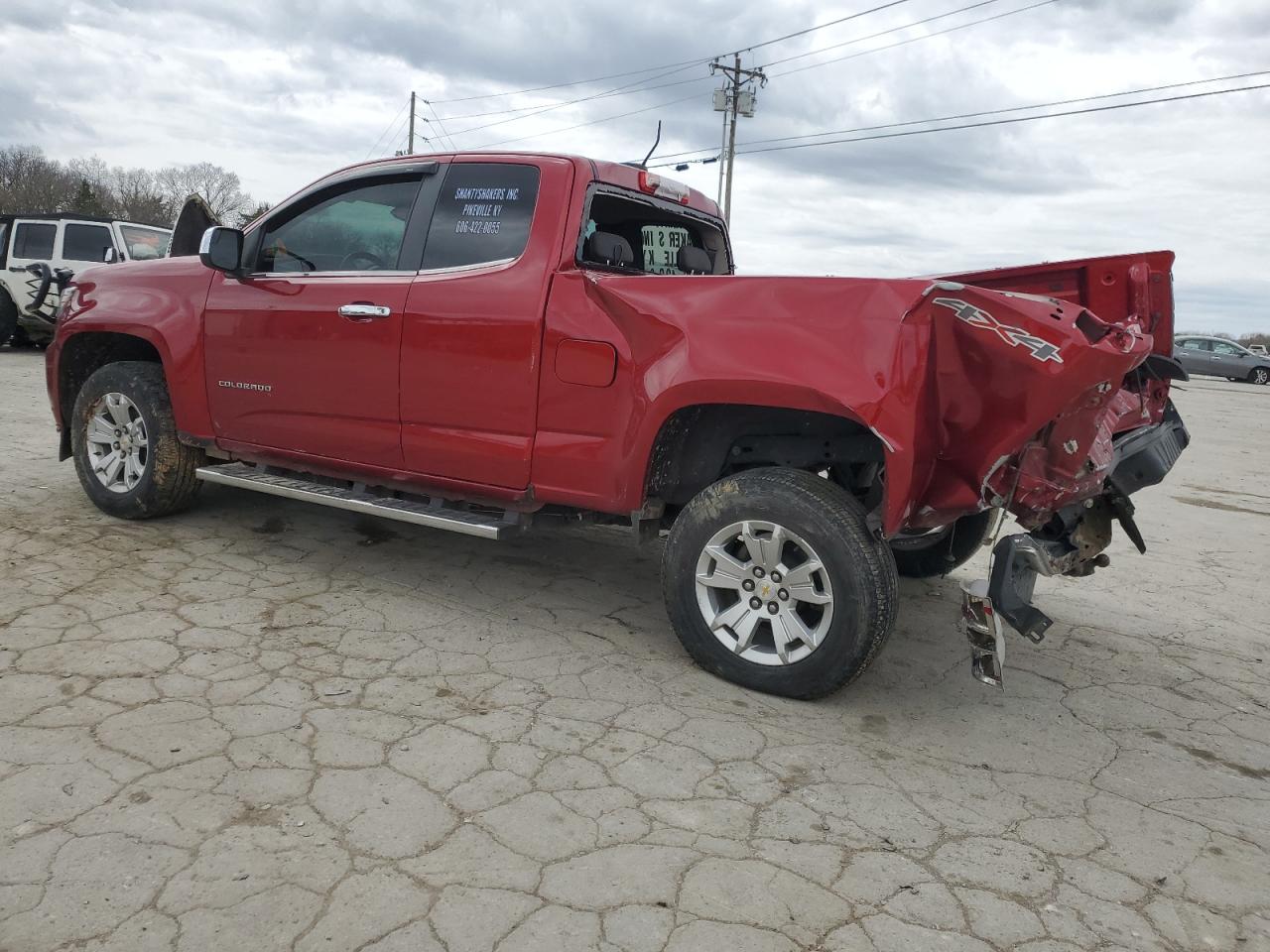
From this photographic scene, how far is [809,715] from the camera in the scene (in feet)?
11.1

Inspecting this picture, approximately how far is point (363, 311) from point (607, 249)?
3.69ft

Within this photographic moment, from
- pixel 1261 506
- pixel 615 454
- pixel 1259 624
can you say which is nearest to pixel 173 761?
pixel 615 454

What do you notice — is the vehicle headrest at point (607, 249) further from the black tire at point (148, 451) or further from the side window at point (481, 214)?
the black tire at point (148, 451)

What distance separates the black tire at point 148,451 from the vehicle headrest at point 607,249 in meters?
2.61

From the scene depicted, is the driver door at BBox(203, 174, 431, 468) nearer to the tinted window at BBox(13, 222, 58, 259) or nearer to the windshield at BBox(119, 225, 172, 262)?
the windshield at BBox(119, 225, 172, 262)

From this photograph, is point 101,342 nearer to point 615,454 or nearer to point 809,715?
point 615,454

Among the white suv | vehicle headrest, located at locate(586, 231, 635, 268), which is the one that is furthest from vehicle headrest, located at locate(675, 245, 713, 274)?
the white suv

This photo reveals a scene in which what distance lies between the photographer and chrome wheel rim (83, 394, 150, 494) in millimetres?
5180

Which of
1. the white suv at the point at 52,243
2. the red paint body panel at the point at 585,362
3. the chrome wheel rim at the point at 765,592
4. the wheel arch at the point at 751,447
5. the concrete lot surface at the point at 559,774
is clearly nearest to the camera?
the concrete lot surface at the point at 559,774

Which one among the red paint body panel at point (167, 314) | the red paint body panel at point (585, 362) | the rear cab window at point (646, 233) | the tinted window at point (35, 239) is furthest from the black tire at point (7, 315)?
the red paint body panel at point (585, 362)

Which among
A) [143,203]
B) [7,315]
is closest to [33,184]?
[143,203]

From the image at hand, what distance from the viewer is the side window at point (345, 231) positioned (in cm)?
438

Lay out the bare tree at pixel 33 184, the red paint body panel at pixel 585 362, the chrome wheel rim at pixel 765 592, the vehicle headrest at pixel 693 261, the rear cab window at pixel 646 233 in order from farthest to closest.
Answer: the bare tree at pixel 33 184
the vehicle headrest at pixel 693 261
the rear cab window at pixel 646 233
the red paint body panel at pixel 585 362
the chrome wheel rim at pixel 765 592

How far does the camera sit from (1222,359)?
31.9 meters
